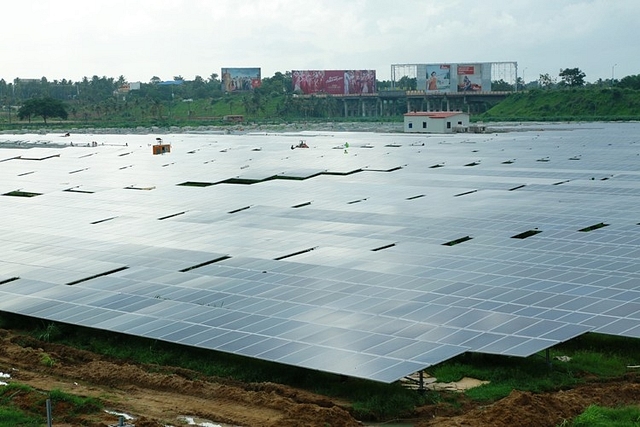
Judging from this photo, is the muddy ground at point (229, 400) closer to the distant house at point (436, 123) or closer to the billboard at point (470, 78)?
the distant house at point (436, 123)

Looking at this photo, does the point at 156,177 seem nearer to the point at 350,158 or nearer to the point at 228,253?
the point at 350,158

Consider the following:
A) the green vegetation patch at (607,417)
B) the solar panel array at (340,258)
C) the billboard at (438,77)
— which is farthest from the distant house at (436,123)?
the green vegetation patch at (607,417)

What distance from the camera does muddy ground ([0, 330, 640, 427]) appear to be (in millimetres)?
19750

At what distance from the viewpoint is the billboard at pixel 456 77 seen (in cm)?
17669

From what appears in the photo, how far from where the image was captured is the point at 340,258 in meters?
33.3

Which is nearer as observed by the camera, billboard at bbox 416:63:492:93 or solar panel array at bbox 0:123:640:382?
solar panel array at bbox 0:123:640:382

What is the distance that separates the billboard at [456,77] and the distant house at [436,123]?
186 feet

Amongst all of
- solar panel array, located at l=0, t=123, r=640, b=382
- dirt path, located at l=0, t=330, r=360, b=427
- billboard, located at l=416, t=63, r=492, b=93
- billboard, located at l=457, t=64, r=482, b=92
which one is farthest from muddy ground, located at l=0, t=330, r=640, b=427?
billboard, located at l=416, t=63, r=492, b=93

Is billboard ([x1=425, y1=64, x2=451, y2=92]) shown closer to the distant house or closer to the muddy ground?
the distant house

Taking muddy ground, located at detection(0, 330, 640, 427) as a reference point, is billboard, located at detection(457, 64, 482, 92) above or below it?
above

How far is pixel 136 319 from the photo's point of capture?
87.0 feet

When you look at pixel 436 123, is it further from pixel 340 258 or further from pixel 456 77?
pixel 340 258

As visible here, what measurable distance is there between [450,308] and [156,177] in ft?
138

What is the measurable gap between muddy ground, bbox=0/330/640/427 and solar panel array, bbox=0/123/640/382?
112cm
